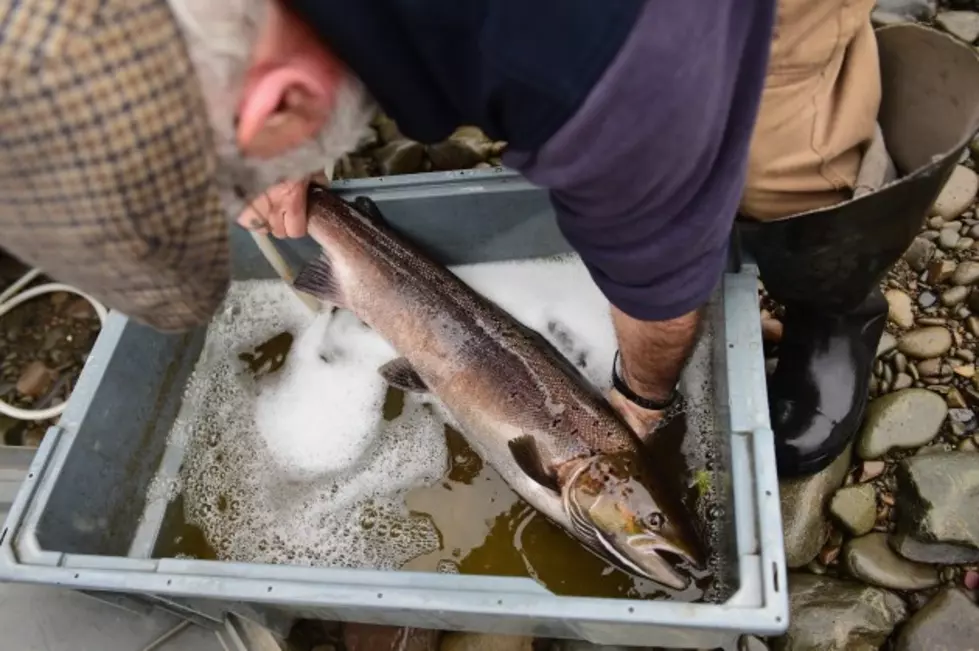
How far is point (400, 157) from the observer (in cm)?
326

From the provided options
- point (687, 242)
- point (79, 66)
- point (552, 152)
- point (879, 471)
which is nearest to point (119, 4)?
point (79, 66)

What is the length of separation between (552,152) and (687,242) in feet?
1.15

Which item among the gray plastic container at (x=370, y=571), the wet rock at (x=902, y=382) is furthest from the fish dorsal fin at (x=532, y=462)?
the wet rock at (x=902, y=382)

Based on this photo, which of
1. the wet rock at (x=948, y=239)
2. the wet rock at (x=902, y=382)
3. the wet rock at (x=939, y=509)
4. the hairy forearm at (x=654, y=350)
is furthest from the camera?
the wet rock at (x=948, y=239)

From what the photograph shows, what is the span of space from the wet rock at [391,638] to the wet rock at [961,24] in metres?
2.82

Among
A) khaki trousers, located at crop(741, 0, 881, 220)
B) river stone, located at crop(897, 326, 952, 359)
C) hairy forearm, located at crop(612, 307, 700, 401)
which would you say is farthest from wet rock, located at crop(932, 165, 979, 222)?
hairy forearm, located at crop(612, 307, 700, 401)

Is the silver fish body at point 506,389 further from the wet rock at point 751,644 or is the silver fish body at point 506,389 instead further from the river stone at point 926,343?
the river stone at point 926,343

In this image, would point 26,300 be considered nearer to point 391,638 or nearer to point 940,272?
point 391,638

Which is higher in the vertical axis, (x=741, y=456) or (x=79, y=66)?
(x=79, y=66)

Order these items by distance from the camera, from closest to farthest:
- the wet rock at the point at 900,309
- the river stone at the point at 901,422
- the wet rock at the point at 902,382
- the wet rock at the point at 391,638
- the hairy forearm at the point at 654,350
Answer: the hairy forearm at the point at 654,350 → the wet rock at the point at 391,638 → the river stone at the point at 901,422 → the wet rock at the point at 902,382 → the wet rock at the point at 900,309

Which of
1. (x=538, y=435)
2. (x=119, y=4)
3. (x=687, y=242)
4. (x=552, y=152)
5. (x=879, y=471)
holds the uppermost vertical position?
(x=119, y=4)

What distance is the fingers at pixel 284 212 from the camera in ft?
7.11

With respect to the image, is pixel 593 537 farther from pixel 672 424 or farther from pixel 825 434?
pixel 825 434

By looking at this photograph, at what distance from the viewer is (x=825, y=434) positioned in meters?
2.36
